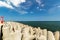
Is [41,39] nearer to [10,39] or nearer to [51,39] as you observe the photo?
[10,39]

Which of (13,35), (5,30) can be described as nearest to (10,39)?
(13,35)

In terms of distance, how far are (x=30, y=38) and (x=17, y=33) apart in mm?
124

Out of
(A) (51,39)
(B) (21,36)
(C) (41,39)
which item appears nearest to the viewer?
(C) (41,39)

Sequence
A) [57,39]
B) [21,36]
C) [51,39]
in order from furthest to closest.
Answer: [57,39] → [51,39] → [21,36]

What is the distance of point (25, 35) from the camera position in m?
1.37

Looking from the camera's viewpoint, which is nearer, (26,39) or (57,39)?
(26,39)

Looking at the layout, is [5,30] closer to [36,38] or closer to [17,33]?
[17,33]

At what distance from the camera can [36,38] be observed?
130 cm

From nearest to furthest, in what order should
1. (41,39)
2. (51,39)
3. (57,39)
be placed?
(41,39) → (51,39) → (57,39)

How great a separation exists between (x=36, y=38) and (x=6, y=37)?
0.23 metres

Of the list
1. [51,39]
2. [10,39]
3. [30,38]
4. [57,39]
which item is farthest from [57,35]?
[10,39]

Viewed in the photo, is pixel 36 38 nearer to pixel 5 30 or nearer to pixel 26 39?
pixel 26 39

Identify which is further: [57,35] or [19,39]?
[57,35]

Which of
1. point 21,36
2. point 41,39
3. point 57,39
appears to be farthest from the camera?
point 57,39
